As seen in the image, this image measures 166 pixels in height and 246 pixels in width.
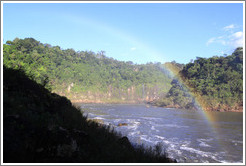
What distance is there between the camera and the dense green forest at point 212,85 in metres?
81.9

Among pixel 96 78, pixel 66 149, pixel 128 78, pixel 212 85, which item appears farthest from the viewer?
pixel 128 78

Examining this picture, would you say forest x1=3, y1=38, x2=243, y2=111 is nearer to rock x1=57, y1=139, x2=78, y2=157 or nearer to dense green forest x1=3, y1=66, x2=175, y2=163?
dense green forest x1=3, y1=66, x2=175, y2=163

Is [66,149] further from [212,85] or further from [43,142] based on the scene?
[212,85]

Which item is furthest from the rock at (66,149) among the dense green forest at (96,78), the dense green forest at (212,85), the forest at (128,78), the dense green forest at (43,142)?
the dense green forest at (96,78)

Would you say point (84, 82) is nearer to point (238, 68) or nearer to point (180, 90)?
point (180, 90)

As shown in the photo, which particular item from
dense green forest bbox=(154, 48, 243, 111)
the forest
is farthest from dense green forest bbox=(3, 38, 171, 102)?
dense green forest bbox=(154, 48, 243, 111)

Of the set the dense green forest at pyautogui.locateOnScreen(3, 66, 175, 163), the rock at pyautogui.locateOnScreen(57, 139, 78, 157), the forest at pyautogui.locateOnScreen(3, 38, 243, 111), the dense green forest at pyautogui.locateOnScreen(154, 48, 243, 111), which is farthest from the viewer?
the dense green forest at pyautogui.locateOnScreen(154, 48, 243, 111)

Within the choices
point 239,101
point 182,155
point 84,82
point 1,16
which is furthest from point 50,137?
point 84,82

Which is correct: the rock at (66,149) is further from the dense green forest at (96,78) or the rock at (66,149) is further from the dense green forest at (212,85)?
the dense green forest at (96,78)

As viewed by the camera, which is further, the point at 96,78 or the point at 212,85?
the point at 96,78

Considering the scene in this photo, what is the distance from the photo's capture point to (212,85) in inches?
3610

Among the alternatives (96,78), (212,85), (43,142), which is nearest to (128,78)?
(96,78)

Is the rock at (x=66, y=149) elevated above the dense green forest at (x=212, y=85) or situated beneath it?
situated beneath

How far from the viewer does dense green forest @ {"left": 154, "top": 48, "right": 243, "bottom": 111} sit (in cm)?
8194
